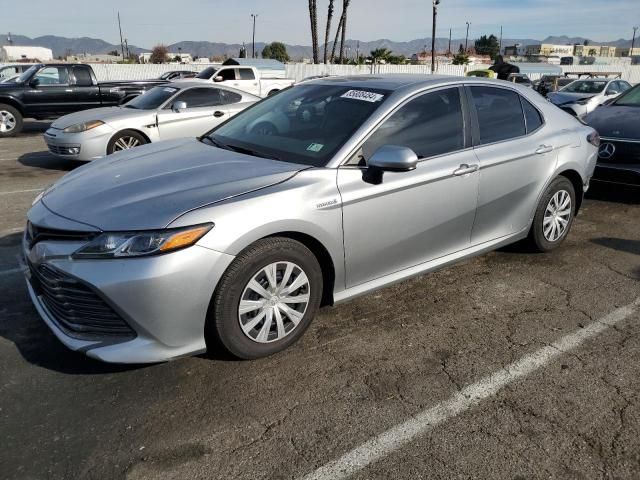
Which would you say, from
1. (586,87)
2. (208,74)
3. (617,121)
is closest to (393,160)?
(617,121)

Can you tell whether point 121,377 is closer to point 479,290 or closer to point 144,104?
point 479,290

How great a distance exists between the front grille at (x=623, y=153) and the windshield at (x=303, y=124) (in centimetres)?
421

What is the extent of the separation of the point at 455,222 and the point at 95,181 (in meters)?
2.44

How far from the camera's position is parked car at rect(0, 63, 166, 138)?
12469 mm

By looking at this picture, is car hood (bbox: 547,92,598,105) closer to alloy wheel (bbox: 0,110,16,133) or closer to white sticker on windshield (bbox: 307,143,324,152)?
alloy wheel (bbox: 0,110,16,133)

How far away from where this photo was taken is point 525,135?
436cm

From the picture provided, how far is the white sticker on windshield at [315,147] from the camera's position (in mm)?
3395

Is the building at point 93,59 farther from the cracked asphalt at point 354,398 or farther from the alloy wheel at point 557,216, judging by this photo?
the cracked asphalt at point 354,398

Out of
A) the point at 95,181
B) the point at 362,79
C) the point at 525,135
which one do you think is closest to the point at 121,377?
the point at 95,181

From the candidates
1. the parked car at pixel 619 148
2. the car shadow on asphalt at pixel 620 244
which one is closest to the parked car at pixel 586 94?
the parked car at pixel 619 148

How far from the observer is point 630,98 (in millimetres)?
7621

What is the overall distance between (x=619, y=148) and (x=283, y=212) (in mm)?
5250

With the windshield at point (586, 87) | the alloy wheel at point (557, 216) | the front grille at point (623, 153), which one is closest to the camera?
the alloy wheel at point (557, 216)

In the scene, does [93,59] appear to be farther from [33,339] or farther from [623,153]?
[33,339]
